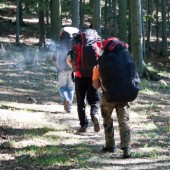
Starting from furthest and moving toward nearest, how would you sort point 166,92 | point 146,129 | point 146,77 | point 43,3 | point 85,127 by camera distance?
point 43,3
point 146,77
point 166,92
point 146,129
point 85,127

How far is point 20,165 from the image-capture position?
248 inches

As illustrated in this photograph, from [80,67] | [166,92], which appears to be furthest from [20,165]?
[166,92]

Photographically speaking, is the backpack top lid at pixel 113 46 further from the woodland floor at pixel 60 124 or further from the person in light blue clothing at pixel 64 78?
the person in light blue clothing at pixel 64 78

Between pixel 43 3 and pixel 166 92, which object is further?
pixel 43 3

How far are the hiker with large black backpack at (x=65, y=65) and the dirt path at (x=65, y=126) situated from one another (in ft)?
1.80

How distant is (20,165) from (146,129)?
4277mm

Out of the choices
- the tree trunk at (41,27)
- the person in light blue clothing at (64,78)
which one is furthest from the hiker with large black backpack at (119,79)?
the tree trunk at (41,27)

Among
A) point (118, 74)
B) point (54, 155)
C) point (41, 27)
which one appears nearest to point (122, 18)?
point (41, 27)

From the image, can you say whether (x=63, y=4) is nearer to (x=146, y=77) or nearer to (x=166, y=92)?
(x=146, y=77)

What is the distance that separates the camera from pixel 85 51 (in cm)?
805

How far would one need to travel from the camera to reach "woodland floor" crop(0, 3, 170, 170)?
668cm

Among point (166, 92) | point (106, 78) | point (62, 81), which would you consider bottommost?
point (166, 92)

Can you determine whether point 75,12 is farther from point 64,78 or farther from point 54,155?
point 54,155

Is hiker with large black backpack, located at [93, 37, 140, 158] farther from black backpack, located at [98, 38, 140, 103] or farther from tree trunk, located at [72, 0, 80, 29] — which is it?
tree trunk, located at [72, 0, 80, 29]
